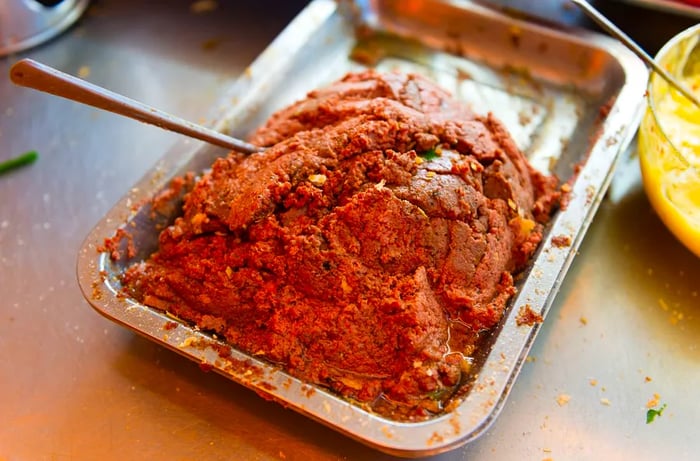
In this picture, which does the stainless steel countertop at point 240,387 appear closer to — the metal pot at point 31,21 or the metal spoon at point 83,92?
the metal spoon at point 83,92

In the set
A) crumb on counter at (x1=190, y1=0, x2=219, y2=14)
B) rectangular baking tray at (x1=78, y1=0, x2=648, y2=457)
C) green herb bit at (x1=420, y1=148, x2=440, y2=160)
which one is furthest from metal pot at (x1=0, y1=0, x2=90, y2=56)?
green herb bit at (x1=420, y1=148, x2=440, y2=160)

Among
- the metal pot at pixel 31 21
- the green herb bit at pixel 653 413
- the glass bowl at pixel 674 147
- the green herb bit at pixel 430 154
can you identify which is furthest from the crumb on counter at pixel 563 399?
the metal pot at pixel 31 21

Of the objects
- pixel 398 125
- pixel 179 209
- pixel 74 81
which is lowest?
pixel 179 209

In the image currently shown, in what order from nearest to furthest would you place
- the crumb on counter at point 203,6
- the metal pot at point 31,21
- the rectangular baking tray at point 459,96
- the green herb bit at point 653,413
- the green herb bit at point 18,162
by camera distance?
1. the rectangular baking tray at point 459,96
2. the green herb bit at point 653,413
3. the green herb bit at point 18,162
4. the metal pot at point 31,21
5. the crumb on counter at point 203,6

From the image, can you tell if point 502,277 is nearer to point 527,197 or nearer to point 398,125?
point 527,197

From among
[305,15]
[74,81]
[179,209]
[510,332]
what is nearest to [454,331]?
[510,332]

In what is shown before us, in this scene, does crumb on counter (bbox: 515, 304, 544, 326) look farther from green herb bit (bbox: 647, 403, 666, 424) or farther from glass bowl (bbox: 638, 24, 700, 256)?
glass bowl (bbox: 638, 24, 700, 256)

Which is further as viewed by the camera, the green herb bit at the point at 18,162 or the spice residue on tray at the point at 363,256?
the green herb bit at the point at 18,162
